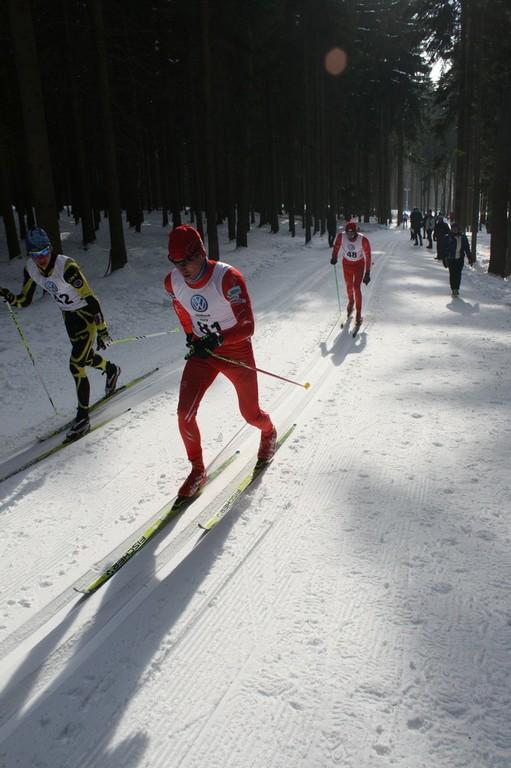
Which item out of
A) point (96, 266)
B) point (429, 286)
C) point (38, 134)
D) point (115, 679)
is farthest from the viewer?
point (96, 266)

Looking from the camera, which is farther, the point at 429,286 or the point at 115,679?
the point at 429,286

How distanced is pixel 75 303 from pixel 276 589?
15.1 feet

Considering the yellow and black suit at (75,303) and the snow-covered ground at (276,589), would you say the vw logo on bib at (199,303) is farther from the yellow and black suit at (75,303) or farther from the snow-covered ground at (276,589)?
the yellow and black suit at (75,303)

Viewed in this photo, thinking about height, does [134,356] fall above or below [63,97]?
below

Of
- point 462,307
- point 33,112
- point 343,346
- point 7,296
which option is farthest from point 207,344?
point 33,112

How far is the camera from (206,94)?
60.4ft

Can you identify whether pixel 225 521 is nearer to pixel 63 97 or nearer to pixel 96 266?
pixel 96 266

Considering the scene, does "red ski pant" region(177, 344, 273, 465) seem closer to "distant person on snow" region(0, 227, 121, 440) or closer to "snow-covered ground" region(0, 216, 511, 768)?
"snow-covered ground" region(0, 216, 511, 768)

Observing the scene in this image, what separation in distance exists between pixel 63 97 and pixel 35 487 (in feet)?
69.6

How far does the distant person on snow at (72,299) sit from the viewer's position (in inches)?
252

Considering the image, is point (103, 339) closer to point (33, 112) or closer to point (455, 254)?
point (33, 112)

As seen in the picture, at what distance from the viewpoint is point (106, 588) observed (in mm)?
3664

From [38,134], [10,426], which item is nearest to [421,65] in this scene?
[38,134]

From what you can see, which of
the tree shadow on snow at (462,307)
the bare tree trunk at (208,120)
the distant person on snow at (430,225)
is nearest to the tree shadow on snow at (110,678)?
the tree shadow on snow at (462,307)
